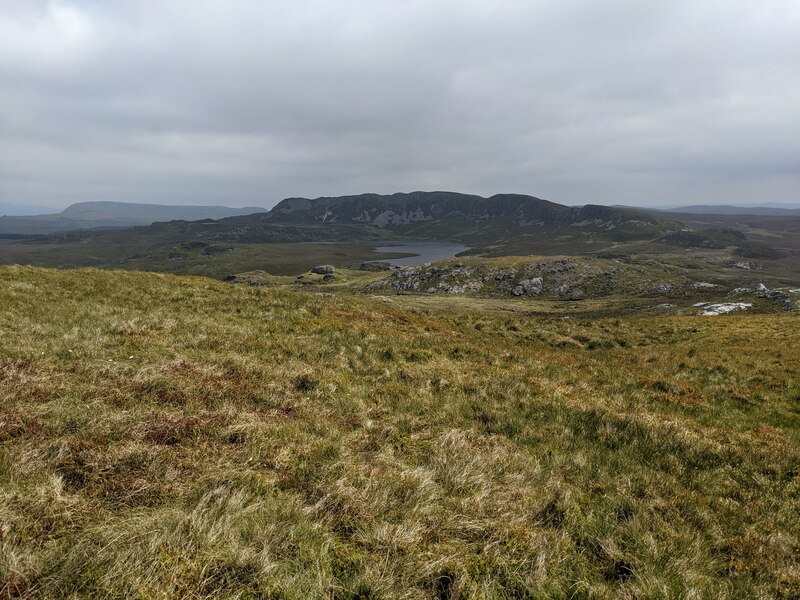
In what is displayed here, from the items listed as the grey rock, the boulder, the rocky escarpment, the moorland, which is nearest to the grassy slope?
the moorland

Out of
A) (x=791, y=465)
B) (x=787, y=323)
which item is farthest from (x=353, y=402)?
(x=787, y=323)

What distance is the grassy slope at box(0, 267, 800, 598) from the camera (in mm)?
5191

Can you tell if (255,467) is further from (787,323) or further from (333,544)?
(787,323)

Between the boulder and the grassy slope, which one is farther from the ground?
the grassy slope

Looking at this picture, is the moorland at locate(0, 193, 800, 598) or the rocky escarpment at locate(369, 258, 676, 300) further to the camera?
the rocky escarpment at locate(369, 258, 676, 300)

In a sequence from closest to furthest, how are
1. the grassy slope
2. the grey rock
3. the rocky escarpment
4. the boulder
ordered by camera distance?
the grassy slope
the grey rock
the boulder
the rocky escarpment

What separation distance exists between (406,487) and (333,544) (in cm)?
187

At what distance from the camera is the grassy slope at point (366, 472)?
5.19 meters

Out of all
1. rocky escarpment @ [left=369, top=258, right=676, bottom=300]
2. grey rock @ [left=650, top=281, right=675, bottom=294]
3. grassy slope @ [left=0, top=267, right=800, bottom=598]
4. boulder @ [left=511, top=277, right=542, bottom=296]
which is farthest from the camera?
rocky escarpment @ [left=369, top=258, right=676, bottom=300]

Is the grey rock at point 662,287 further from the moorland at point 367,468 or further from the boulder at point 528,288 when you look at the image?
the moorland at point 367,468

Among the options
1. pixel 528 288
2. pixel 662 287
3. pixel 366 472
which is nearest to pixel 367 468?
A: pixel 366 472

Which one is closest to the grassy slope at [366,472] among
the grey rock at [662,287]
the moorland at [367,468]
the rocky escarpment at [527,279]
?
the moorland at [367,468]

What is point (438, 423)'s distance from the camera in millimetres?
10805

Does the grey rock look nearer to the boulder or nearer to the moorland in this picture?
the boulder
